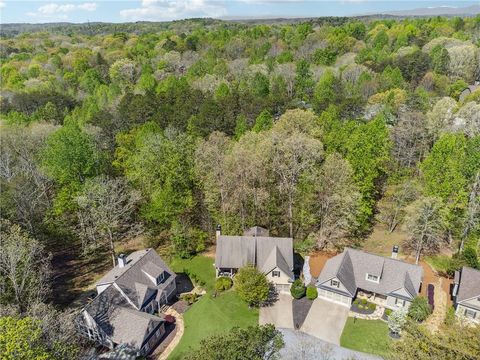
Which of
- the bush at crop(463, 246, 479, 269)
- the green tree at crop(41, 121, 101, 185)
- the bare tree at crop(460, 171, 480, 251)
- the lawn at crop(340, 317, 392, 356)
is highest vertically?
the green tree at crop(41, 121, 101, 185)

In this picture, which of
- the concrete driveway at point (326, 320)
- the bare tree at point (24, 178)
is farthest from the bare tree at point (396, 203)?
the bare tree at point (24, 178)

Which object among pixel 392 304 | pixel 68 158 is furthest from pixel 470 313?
pixel 68 158

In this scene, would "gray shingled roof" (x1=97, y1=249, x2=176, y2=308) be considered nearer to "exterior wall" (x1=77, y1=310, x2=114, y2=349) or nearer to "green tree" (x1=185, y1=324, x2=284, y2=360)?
"exterior wall" (x1=77, y1=310, x2=114, y2=349)

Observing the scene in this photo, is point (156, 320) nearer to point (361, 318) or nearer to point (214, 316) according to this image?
point (214, 316)

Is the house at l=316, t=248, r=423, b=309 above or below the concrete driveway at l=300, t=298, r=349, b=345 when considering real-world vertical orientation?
above

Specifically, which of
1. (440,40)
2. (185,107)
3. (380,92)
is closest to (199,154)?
(185,107)

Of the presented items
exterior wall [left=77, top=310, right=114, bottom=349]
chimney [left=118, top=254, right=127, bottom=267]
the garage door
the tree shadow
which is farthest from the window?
chimney [left=118, top=254, right=127, bottom=267]

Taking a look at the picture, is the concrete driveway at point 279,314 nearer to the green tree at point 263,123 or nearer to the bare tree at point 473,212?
the bare tree at point 473,212

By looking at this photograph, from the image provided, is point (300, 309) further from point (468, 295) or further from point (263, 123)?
point (263, 123)
